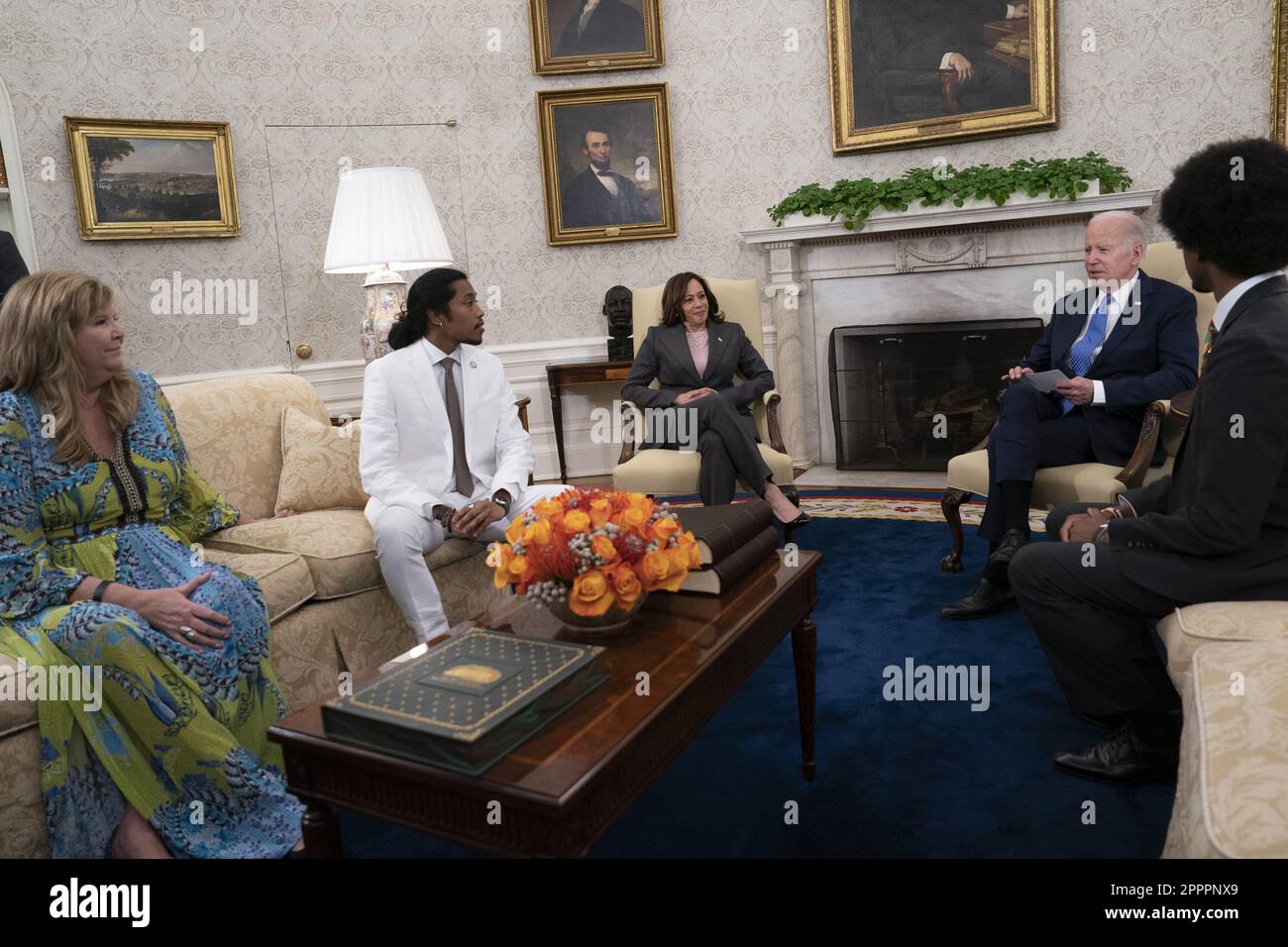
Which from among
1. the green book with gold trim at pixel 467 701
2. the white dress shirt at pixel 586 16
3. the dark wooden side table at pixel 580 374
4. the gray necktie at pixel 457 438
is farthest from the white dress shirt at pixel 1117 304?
the white dress shirt at pixel 586 16

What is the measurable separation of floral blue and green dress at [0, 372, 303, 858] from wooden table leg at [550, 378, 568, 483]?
3.76 m

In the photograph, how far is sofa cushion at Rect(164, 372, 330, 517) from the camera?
3109 mm

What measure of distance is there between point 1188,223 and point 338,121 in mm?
5319

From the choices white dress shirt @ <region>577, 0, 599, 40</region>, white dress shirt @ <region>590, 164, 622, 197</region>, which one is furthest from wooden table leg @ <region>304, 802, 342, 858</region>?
white dress shirt @ <region>577, 0, 599, 40</region>

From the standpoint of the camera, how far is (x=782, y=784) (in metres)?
2.31

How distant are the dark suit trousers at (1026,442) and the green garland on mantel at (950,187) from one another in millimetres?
2236

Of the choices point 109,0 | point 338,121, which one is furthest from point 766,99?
point 109,0

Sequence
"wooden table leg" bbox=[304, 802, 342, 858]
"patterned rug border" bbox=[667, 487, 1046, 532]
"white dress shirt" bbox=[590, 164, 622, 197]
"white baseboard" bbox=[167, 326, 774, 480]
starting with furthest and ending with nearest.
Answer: "white dress shirt" bbox=[590, 164, 622, 197], "white baseboard" bbox=[167, 326, 774, 480], "patterned rug border" bbox=[667, 487, 1046, 532], "wooden table leg" bbox=[304, 802, 342, 858]

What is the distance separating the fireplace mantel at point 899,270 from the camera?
17.6 ft

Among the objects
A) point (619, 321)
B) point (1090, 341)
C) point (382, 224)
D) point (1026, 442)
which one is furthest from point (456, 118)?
point (1026, 442)

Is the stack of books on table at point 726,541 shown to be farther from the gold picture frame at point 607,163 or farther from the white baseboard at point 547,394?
the gold picture frame at point 607,163

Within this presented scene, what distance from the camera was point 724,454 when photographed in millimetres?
4207

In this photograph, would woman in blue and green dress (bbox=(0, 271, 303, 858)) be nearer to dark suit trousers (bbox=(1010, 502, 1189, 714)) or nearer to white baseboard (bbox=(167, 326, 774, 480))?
dark suit trousers (bbox=(1010, 502, 1189, 714))
